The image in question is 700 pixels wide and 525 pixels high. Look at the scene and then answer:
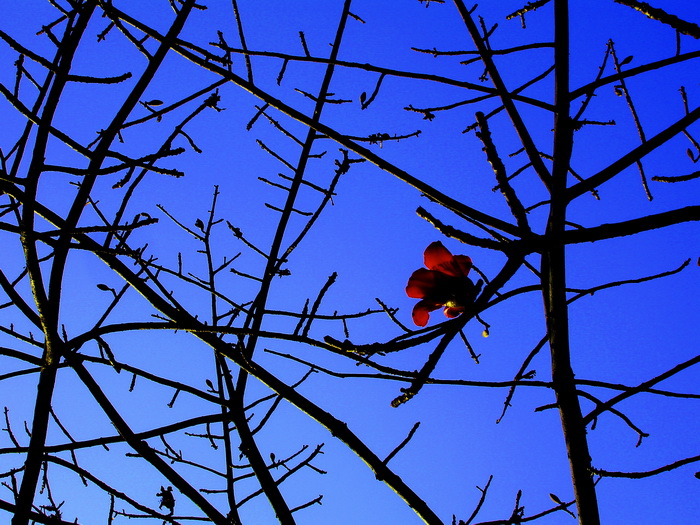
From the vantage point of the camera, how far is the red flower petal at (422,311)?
159 centimetres

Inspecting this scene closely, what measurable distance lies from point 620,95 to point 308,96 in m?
0.97

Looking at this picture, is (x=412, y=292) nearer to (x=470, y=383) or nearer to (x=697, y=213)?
(x=470, y=383)

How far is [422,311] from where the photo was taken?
1603mm

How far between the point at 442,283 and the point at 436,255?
77mm

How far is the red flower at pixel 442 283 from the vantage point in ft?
5.04

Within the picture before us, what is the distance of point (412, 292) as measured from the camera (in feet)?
5.21

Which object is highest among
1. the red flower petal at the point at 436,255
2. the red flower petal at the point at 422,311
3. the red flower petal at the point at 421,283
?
the red flower petal at the point at 436,255

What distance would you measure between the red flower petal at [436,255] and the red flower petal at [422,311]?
0.10 m

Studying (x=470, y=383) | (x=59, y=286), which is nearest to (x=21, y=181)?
(x=59, y=286)

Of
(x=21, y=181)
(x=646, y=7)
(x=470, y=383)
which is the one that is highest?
(x=646, y=7)

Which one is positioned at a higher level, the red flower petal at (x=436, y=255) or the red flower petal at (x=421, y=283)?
the red flower petal at (x=436, y=255)

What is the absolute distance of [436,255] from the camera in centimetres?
157

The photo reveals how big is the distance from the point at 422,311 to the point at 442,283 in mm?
104

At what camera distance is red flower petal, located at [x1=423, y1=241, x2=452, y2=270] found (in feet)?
5.14
